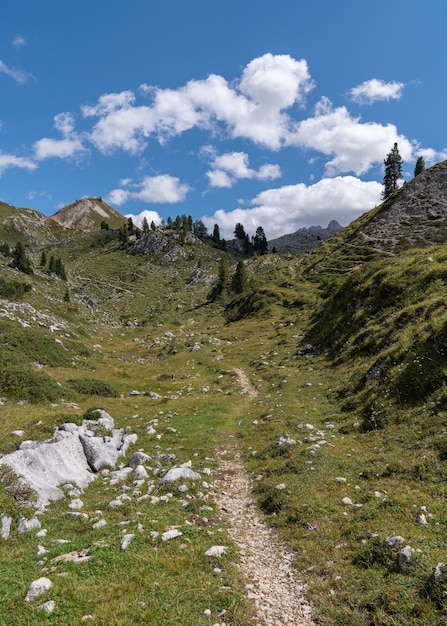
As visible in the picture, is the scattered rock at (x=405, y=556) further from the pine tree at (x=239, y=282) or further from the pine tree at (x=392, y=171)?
the pine tree at (x=392, y=171)

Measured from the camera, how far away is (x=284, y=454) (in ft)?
51.1

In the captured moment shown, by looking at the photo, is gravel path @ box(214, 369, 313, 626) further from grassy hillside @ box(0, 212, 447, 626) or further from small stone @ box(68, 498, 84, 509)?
small stone @ box(68, 498, 84, 509)

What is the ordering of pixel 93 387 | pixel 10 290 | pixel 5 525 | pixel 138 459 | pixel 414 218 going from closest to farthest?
pixel 5 525 → pixel 138 459 → pixel 93 387 → pixel 10 290 → pixel 414 218

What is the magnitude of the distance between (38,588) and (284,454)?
10576 millimetres

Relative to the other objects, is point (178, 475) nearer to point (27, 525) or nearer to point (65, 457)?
point (65, 457)

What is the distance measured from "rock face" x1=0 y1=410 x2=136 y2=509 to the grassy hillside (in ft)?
2.66

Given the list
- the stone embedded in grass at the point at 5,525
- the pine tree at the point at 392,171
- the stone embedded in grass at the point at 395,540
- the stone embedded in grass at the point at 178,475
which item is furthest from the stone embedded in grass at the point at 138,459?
the pine tree at the point at 392,171

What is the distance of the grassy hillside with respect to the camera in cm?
768

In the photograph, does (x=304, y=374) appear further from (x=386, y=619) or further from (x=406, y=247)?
(x=406, y=247)

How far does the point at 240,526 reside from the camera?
11.2 meters

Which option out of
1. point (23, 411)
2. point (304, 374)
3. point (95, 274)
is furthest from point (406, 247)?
point (95, 274)

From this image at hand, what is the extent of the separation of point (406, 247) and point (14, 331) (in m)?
88.1

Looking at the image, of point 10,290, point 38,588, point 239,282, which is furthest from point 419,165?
point 38,588

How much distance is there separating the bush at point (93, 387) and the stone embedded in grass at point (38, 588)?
21.8 m
